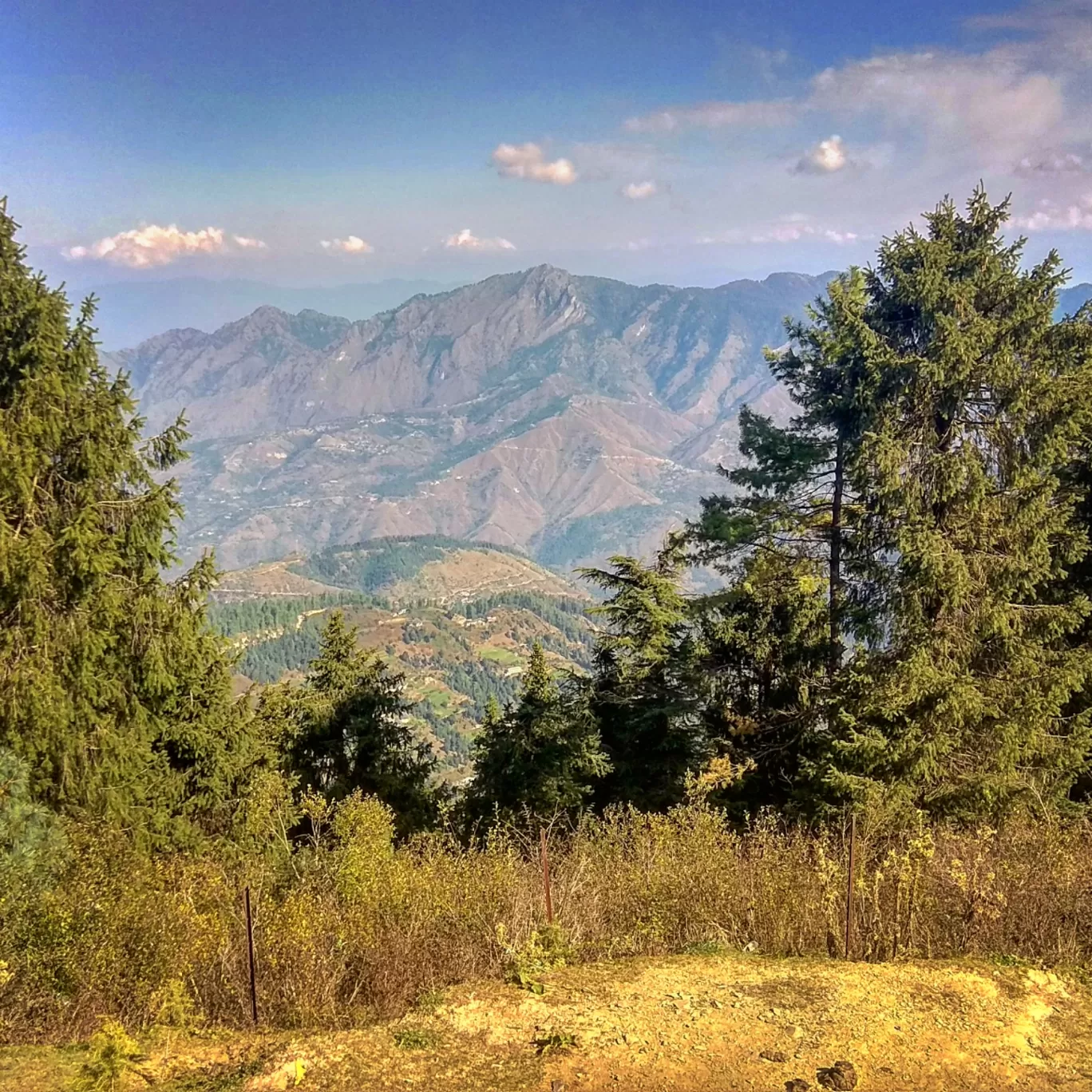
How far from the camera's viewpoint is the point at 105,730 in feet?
35.2

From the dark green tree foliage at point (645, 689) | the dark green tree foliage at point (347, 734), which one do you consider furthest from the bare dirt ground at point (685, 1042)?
the dark green tree foliage at point (347, 734)

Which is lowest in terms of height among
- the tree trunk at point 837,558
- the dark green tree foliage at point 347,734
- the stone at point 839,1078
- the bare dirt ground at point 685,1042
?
the dark green tree foliage at point 347,734

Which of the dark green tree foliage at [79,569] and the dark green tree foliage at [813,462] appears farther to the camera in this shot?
the dark green tree foliage at [813,462]

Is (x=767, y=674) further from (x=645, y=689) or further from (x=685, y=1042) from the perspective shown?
(x=685, y=1042)

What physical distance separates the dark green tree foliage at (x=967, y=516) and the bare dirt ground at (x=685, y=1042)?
15.7ft

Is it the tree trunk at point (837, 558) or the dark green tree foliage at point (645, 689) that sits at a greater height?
the tree trunk at point (837, 558)

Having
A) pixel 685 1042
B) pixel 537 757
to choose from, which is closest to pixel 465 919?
pixel 685 1042

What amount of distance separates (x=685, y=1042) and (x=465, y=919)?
2.26 meters

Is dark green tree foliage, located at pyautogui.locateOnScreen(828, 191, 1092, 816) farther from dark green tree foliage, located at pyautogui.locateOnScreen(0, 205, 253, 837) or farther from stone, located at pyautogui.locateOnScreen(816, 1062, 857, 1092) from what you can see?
dark green tree foliage, located at pyautogui.locateOnScreen(0, 205, 253, 837)

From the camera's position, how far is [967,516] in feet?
34.3

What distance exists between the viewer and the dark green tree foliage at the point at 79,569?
9.53 metres

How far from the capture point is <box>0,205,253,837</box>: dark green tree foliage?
953 centimetres

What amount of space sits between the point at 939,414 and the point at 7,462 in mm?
12192

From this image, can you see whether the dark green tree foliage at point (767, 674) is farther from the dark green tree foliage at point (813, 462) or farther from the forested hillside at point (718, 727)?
the dark green tree foliage at point (813, 462)
